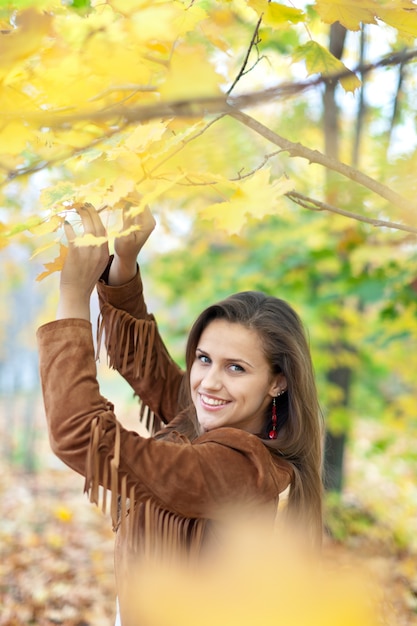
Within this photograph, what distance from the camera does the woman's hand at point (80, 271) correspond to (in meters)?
1.36

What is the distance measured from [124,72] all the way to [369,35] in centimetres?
297

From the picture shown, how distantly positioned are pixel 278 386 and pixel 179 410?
41 cm

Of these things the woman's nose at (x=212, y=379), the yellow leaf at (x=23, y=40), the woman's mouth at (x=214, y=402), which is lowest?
the woman's mouth at (x=214, y=402)

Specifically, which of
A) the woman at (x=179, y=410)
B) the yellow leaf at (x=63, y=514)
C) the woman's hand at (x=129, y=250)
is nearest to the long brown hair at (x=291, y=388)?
the woman at (x=179, y=410)

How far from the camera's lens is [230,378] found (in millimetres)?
1636

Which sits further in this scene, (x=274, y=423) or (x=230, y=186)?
(x=274, y=423)

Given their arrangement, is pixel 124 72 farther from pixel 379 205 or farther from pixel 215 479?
pixel 379 205

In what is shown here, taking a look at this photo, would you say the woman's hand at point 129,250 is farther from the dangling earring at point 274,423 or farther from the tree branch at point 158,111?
the dangling earring at point 274,423

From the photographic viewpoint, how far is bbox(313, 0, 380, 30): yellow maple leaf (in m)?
1.22

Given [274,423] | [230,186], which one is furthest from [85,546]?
[230,186]

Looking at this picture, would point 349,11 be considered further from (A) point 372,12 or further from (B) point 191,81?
(B) point 191,81

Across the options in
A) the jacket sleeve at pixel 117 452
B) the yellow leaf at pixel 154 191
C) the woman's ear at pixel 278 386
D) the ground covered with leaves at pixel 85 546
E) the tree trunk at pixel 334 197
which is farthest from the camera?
the ground covered with leaves at pixel 85 546

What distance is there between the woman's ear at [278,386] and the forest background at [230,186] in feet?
1.44

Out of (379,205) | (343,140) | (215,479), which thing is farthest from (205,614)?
(343,140)
